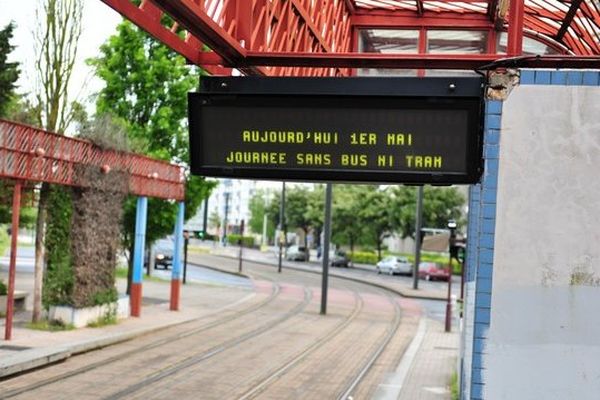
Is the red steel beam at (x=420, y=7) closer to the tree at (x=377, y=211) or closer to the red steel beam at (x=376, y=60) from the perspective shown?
the red steel beam at (x=376, y=60)

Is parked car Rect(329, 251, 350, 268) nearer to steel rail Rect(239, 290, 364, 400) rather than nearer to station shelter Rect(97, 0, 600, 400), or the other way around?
steel rail Rect(239, 290, 364, 400)

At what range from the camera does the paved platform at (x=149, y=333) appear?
47.9 ft

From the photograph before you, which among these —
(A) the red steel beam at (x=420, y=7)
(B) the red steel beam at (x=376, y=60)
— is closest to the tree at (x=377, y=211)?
(A) the red steel beam at (x=420, y=7)

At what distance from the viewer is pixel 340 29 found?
1319 centimetres

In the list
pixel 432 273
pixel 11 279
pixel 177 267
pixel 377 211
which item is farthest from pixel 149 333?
pixel 377 211

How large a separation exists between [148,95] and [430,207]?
39.2 meters

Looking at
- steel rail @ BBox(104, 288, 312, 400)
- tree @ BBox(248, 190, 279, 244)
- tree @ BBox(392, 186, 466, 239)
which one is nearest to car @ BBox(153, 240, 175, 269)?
tree @ BBox(392, 186, 466, 239)

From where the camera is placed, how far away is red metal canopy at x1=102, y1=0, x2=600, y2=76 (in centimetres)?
633

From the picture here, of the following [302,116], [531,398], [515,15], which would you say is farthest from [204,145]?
[531,398]

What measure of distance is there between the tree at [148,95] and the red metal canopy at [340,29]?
14514mm

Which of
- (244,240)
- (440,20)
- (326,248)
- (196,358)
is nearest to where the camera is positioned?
(440,20)

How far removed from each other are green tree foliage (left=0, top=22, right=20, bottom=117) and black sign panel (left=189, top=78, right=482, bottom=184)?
28.6 metres

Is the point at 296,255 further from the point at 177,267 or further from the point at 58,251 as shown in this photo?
the point at 58,251

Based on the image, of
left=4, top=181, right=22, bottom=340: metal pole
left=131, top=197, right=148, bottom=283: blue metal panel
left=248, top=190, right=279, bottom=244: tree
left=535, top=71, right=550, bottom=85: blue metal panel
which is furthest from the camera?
left=248, top=190, right=279, bottom=244: tree
